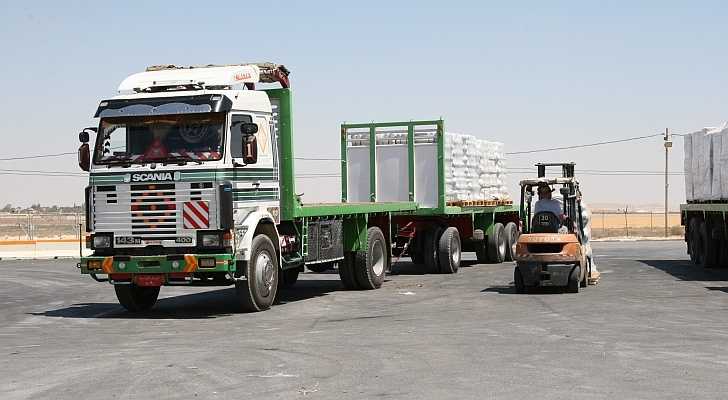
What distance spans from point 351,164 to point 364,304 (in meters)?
8.52

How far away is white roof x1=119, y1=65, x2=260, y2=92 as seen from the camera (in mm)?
16234

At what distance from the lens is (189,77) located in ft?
53.5

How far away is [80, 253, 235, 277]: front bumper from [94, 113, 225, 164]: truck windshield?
4.76 ft

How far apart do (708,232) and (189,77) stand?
15.1 meters

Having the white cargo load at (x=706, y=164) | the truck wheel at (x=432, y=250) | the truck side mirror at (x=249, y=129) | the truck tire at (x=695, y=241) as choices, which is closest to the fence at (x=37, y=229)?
the truck wheel at (x=432, y=250)

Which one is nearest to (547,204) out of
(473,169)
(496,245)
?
(473,169)

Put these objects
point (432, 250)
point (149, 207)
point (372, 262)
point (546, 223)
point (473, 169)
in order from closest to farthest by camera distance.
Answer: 1. point (149, 207)
2. point (546, 223)
3. point (372, 262)
4. point (432, 250)
5. point (473, 169)

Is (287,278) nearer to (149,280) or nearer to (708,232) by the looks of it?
(149,280)

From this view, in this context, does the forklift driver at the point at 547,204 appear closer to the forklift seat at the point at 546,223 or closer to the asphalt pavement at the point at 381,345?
the forklift seat at the point at 546,223

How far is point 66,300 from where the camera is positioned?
19.8 metres

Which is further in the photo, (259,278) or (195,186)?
(259,278)

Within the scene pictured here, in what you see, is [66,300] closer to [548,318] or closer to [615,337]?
[548,318]

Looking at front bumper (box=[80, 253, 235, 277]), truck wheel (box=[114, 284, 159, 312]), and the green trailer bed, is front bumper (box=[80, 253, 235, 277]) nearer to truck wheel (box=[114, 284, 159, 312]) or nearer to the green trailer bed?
truck wheel (box=[114, 284, 159, 312])

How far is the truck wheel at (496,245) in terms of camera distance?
29.0 meters
